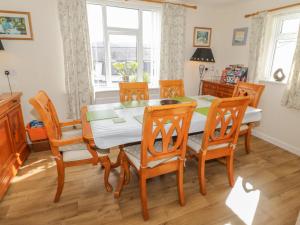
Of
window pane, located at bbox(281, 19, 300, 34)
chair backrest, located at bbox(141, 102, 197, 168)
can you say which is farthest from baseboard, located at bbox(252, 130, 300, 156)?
chair backrest, located at bbox(141, 102, 197, 168)

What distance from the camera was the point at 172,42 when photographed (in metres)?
3.54

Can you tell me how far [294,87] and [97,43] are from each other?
3.17 meters

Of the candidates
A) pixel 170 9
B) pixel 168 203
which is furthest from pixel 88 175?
pixel 170 9

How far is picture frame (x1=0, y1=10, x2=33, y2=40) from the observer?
2.56 m

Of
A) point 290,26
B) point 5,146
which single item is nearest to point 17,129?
point 5,146

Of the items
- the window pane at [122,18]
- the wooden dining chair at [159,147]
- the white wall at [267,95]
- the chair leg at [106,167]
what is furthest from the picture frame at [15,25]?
the white wall at [267,95]

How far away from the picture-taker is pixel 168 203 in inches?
71.8

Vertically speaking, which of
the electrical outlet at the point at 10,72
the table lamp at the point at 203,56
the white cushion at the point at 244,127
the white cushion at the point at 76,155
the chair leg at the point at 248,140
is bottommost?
the chair leg at the point at 248,140

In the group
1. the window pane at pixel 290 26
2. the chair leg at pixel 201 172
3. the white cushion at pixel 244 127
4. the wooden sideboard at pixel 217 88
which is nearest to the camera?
the chair leg at pixel 201 172

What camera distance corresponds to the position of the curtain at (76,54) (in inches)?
110

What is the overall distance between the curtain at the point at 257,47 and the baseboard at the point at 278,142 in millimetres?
969

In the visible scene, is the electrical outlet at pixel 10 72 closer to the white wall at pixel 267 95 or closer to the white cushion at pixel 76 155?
the white cushion at pixel 76 155

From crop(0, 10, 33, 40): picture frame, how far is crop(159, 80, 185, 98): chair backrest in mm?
2097

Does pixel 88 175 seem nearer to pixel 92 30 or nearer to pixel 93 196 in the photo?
pixel 93 196
